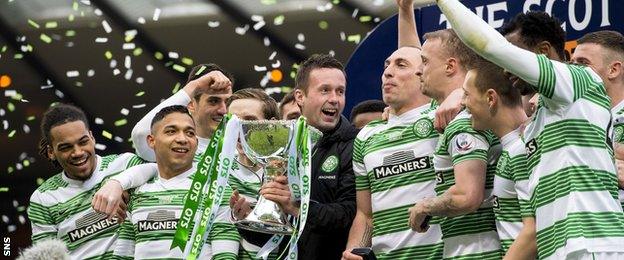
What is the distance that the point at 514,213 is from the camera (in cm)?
368

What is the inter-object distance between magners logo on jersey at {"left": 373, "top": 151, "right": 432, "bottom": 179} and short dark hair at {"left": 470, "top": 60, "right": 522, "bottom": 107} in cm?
50

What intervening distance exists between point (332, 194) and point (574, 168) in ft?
4.68

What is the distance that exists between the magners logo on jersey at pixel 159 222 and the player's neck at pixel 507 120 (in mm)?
1383

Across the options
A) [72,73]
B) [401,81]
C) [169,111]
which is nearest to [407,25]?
Answer: [401,81]

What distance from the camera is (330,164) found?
4582 millimetres

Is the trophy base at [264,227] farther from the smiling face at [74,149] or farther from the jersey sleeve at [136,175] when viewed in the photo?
the smiling face at [74,149]

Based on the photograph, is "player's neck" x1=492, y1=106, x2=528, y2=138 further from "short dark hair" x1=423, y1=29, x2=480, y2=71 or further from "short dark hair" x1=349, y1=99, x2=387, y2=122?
"short dark hair" x1=349, y1=99, x2=387, y2=122

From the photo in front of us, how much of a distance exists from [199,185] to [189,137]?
27.9 inches

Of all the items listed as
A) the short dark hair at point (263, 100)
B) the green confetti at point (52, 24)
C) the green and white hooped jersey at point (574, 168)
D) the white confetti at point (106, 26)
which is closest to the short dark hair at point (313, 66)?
the short dark hair at point (263, 100)

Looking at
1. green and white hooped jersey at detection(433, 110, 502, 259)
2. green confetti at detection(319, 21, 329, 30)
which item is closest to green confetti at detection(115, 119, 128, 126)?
green confetti at detection(319, 21, 329, 30)

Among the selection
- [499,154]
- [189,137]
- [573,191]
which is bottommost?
[573,191]

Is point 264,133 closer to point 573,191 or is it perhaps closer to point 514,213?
point 514,213

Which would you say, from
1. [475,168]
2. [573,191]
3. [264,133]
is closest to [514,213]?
[475,168]
